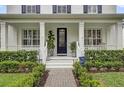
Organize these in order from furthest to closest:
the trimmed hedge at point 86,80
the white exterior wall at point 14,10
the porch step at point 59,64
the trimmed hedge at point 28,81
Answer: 1. the white exterior wall at point 14,10
2. the porch step at point 59,64
3. the trimmed hedge at point 86,80
4. the trimmed hedge at point 28,81

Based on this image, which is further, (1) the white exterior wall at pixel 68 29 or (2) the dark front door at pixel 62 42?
(2) the dark front door at pixel 62 42

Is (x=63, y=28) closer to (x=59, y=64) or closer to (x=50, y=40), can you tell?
(x=50, y=40)

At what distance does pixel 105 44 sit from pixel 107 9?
3738mm

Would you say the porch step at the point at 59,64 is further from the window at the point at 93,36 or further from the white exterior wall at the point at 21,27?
the white exterior wall at the point at 21,27

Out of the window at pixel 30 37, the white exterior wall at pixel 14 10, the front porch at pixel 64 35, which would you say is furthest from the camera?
the white exterior wall at pixel 14 10

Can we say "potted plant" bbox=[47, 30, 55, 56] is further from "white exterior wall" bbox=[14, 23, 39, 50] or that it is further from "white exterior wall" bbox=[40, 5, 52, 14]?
"white exterior wall" bbox=[40, 5, 52, 14]

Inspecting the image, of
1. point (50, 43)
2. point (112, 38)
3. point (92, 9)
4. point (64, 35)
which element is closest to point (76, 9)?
point (92, 9)

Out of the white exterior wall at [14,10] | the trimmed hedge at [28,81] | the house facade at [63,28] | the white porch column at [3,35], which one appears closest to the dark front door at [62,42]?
the house facade at [63,28]

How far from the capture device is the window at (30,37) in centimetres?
2549

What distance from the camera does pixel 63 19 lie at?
2269cm

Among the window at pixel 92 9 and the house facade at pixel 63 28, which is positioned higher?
the window at pixel 92 9

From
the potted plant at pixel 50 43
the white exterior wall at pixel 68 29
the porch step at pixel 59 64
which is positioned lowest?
the porch step at pixel 59 64

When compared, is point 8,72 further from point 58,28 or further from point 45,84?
point 58,28
